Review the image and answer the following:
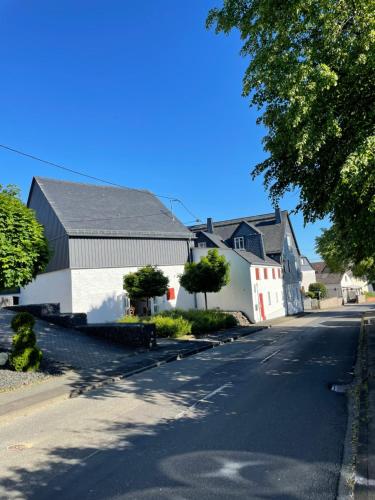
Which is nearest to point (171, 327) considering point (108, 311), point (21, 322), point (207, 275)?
point (207, 275)

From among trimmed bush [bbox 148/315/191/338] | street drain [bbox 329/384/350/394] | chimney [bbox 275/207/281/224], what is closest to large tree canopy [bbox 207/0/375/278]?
street drain [bbox 329/384/350/394]

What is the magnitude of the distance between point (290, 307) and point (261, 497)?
41.8m

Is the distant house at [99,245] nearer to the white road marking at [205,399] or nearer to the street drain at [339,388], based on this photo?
the white road marking at [205,399]

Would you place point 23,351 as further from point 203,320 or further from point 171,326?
point 203,320

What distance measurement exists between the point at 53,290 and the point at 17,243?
55.6ft

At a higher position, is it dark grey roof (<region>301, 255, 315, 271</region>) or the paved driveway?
dark grey roof (<region>301, 255, 315, 271</region>)

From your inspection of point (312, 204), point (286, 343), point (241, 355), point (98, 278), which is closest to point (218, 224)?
point (98, 278)

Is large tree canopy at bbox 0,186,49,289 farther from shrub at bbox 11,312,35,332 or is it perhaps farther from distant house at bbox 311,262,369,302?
distant house at bbox 311,262,369,302

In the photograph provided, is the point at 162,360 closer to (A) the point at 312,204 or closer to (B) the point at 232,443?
(A) the point at 312,204

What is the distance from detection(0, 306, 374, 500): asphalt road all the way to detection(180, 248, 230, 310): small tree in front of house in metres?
15.5

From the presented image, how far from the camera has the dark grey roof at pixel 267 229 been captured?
4194 centimetres

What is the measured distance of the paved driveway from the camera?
14.3 m

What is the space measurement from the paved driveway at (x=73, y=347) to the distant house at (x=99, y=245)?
5.90 m

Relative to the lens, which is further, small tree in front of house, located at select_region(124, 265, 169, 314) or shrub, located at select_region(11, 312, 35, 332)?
small tree in front of house, located at select_region(124, 265, 169, 314)
